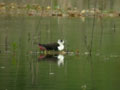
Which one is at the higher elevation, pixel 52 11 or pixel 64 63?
pixel 64 63

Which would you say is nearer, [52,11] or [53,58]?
[53,58]

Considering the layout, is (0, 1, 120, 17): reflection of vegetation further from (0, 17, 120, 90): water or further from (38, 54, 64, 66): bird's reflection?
(38, 54, 64, 66): bird's reflection

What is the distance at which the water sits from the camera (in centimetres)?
1105

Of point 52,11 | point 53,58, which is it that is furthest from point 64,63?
point 52,11

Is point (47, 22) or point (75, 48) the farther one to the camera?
point (47, 22)

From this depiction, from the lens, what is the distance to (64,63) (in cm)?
1348

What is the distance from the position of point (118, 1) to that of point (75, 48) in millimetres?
18875

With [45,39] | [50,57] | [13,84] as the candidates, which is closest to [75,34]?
[45,39]

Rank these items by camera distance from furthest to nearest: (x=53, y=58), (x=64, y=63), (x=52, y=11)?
1. (x=52, y=11)
2. (x=53, y=58)
3. (x=64, y=63)

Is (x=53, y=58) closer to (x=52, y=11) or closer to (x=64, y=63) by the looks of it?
(x=64, y=63)

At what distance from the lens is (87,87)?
10.6 meters

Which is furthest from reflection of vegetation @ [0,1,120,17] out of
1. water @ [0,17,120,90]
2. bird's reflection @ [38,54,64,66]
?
bird's reflection @ [38,54,64,66]

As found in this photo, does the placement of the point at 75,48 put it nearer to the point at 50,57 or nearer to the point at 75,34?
the point at 50,57

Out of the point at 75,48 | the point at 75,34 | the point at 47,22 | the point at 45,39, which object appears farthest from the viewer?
the point at 47,22
